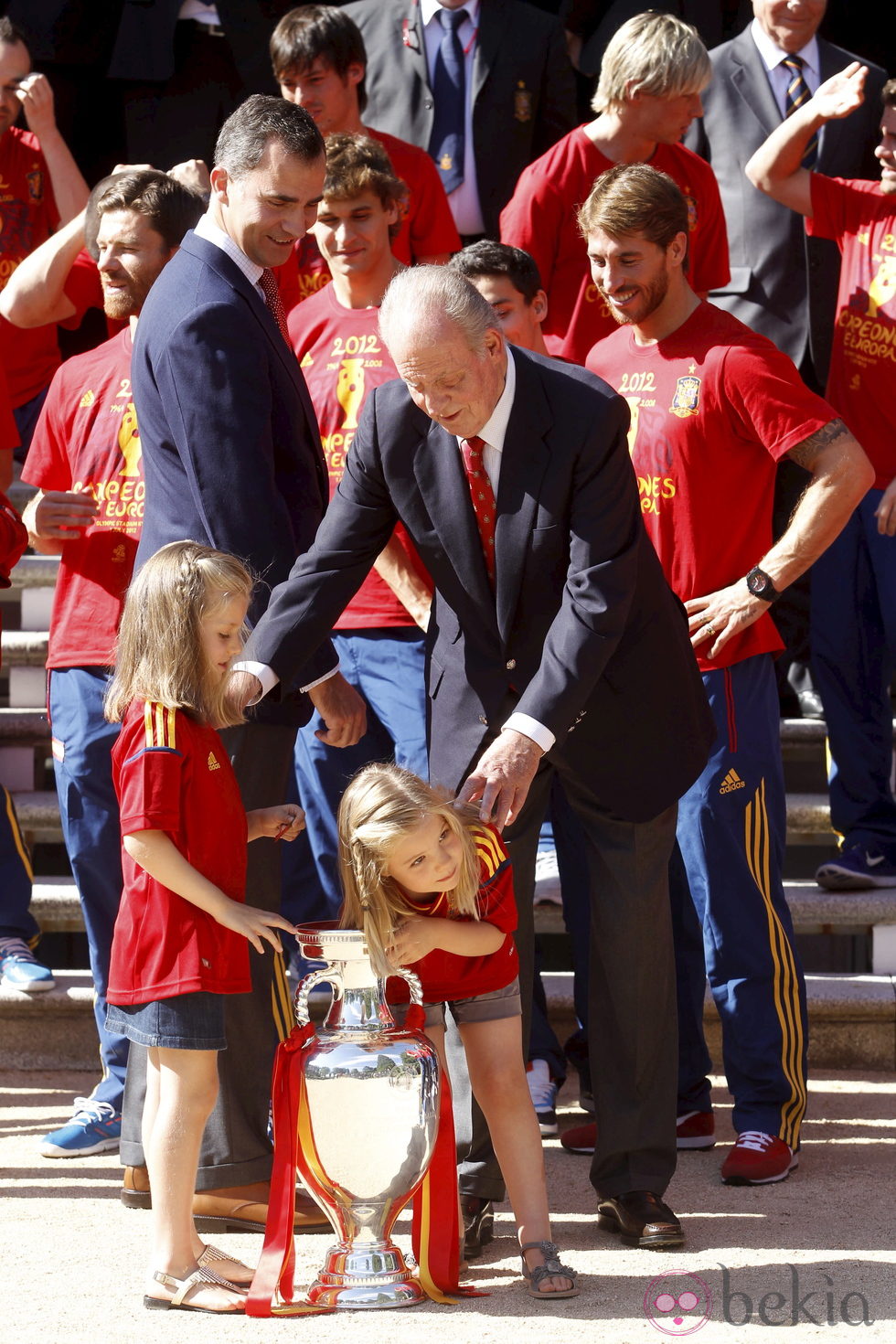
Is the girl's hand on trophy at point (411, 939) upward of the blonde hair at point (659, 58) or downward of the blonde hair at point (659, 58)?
downward

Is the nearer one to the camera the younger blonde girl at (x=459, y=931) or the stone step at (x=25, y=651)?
the younger blonde girl at (x=459, y=931)

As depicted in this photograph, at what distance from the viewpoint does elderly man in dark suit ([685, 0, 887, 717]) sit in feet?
17.3

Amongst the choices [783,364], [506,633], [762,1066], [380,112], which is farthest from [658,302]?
[380,112]

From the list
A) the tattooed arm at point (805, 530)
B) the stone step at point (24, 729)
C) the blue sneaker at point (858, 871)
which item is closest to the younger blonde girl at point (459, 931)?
the tattooed arm at point (805, 530)

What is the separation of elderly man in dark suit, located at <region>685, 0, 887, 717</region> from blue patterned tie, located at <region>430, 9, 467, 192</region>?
762mm

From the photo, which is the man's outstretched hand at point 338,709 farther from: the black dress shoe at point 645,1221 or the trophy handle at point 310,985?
the black dress shoe at point 645,1221

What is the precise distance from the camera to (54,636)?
157 inches

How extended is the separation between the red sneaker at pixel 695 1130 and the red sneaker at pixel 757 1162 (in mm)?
184

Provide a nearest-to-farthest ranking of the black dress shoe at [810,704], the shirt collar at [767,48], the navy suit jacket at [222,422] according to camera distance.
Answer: the navy suit jacket at [222,422], the shirt collar at [767,48], the black dress shoe at [810,704]

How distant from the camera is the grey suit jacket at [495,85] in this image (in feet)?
18.0

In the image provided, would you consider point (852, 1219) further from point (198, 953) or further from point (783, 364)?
point (783, 364)

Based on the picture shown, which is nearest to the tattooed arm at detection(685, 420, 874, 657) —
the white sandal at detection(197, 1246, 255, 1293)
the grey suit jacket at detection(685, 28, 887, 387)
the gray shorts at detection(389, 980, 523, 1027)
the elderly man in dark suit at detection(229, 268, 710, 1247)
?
the elderly man in dark suit at detection(229, 268, 710, 1247)

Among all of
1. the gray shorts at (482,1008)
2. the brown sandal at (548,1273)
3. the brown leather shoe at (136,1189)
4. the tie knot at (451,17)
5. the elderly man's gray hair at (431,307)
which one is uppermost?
the tie knot at (451,17)

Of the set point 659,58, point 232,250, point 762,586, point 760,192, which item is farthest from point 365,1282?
point 760,192
